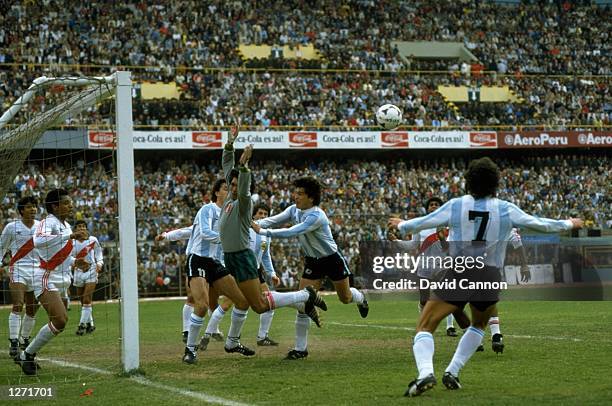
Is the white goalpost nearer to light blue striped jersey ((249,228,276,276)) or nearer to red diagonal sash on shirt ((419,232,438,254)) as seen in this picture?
light blue striped jersey ((249,228,276,276))

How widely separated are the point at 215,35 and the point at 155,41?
14.0 ft

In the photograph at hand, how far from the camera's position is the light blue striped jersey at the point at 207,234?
43.3 feet

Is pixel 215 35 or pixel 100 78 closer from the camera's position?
pixel 100 78

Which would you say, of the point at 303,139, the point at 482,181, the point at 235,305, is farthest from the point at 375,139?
the point at 482,181

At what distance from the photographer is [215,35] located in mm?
54844

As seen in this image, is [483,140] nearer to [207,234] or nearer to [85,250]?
[85,250]

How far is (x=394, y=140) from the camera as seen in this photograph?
170 ft

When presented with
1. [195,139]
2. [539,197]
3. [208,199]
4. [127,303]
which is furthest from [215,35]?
[127,303]

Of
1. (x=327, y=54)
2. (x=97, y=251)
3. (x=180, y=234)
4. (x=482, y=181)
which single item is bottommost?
(x=97, y=251)

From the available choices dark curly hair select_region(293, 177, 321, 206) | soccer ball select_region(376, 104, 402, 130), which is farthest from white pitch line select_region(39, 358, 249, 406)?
soccer ball select_region(376, 104, 402, 130)

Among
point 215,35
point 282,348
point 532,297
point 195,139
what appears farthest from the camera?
point 215,35

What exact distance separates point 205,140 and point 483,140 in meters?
16.7

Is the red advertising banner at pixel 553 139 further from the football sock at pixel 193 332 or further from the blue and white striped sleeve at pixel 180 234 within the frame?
the football sock at pixel 193 332

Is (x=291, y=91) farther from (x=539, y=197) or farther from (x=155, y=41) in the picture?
(x=539, y=197)
